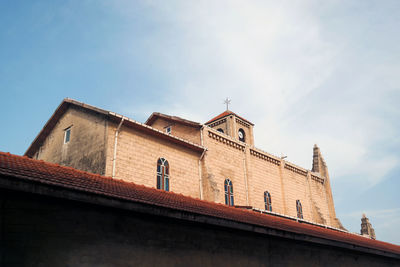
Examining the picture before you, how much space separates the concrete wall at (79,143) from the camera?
1725 cm

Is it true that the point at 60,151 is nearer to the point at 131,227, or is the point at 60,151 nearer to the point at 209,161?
the point at 209,161

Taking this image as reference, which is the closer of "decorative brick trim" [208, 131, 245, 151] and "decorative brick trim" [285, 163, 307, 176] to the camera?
"decorative brick trim" [208, 131, 245, 151]

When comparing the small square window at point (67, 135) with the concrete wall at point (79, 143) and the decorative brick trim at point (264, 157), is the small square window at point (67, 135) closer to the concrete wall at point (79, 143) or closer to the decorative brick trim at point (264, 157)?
the concrete wall at point (79, 143)

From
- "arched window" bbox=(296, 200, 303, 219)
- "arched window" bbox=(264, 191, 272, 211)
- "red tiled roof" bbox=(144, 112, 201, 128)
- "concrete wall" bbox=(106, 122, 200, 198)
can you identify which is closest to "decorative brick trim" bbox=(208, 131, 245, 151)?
"red tiled roof" bbox=(144, 112, 201, 128)

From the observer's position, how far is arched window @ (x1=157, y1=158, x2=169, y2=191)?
1855 cm

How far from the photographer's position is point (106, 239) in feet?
21.1

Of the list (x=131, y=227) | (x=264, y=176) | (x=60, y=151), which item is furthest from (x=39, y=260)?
(x=264, y=176)

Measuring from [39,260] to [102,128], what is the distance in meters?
12.4

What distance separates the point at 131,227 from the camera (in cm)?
680

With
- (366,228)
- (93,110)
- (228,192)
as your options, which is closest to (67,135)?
(93,110)

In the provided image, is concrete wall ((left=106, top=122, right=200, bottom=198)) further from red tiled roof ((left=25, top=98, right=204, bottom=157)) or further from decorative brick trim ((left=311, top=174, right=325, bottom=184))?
decorative brick trim ((left=311, top=174, right=325, bottom=184))

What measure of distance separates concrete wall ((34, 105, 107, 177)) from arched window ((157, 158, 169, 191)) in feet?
11.0

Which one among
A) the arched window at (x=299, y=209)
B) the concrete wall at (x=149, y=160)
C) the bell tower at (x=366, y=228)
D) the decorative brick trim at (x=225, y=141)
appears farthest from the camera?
the bell tower at (x=366, y=228)

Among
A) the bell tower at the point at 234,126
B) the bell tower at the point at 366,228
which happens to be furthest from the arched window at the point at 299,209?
the bell tower at the point at 366,228
